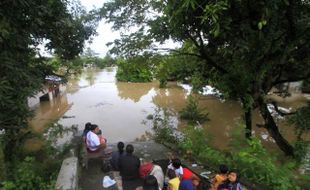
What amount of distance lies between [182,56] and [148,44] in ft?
5.83

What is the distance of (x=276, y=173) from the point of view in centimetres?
616

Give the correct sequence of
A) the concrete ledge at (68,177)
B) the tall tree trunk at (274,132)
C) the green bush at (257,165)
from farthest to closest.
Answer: the tall tree trunk at (274,132)
the green bush at (257,165)
the concrete ledge at (68,177)

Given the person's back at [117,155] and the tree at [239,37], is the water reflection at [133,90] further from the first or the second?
the person's back at [117,155]

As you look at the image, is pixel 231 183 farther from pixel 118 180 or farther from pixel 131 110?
pixel 131 110

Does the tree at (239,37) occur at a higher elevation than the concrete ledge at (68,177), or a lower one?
higher

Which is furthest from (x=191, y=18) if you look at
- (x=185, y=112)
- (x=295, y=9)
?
(x=185, y=112)

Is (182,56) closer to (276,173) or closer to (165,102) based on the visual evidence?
(276,173)

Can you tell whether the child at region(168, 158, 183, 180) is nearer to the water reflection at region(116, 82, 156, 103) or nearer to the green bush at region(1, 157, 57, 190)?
the green bush at region(1, 157, 57, 190)

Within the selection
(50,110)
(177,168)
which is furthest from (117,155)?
(50,110)

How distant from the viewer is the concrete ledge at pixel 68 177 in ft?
18.2

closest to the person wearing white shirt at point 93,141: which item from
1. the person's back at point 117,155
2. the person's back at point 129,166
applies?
the person's back at point 117,155

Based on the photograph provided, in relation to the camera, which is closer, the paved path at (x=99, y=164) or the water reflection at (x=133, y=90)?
the paved path at (x=99, y=164)

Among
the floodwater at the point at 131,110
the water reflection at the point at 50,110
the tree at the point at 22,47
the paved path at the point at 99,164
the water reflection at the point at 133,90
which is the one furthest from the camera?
the water reflection at the point at 133,90

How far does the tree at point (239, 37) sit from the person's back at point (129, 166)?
2.92m
